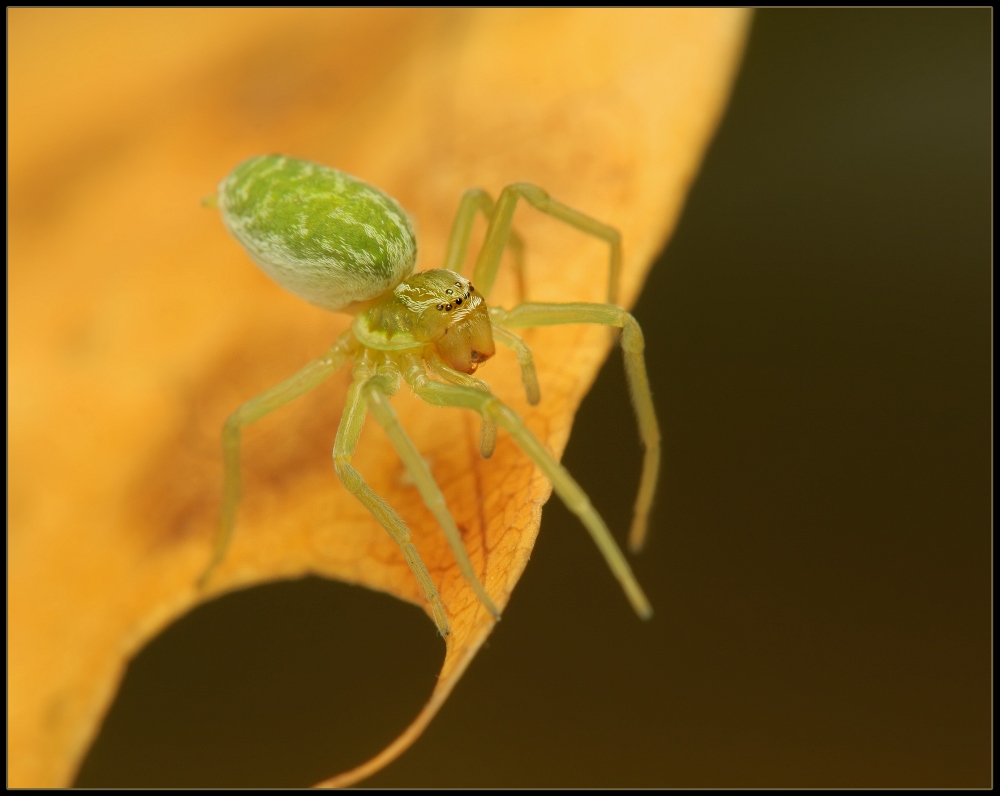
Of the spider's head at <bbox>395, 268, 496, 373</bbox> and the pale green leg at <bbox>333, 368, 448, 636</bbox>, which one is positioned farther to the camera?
the spider's head at <bbox>395, 268, 496, 373</bbox>

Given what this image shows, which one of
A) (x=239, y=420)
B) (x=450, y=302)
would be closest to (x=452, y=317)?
(x=450, y=302)

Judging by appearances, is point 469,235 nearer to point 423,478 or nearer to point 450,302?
point 450,302

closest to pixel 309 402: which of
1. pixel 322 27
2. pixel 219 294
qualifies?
pixel 219 294

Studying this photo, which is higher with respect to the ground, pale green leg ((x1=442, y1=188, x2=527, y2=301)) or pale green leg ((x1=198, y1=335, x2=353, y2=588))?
pale green leg ((x1=442, y1=188, x2=527, y2=301))

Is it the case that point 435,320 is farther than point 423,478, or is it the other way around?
point 435,320

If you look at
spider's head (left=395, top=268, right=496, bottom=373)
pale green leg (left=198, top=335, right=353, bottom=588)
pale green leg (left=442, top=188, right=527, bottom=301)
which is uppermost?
pale green leg (left=442, top=188, right=527, bottom=301)
